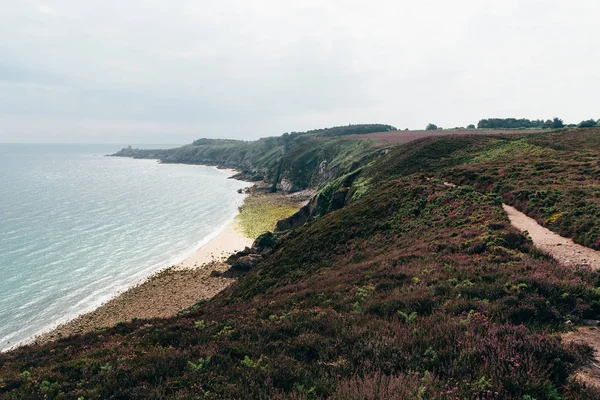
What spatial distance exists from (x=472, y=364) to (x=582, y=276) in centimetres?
914

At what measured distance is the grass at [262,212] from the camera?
2782 inches

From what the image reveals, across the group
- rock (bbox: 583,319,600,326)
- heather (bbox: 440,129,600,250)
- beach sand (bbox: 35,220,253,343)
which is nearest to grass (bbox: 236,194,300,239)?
beach sand (bbox: 35,220,253,343)

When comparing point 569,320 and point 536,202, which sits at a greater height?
point 536,202

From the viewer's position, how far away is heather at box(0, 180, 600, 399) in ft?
24.7

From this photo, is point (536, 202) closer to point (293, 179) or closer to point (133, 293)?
point (133, 293)

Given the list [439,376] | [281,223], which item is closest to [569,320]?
[439,376]

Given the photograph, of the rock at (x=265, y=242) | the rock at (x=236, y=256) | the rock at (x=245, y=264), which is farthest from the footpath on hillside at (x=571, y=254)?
the rock at (x=236, y=256)

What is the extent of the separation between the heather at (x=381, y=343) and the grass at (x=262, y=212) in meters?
49.5

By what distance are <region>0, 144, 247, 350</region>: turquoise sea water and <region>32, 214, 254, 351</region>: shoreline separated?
2176 millimetres

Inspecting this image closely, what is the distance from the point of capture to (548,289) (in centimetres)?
1162

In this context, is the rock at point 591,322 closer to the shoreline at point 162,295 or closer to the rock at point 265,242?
the shoreline at point 162,295

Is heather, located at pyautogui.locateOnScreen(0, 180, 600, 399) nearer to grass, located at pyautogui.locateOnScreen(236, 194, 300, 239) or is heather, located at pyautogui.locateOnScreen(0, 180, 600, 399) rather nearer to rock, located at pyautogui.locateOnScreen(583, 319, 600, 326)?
rock, located at pyautogui.locateOnScreen(583, 319, 600, 326)

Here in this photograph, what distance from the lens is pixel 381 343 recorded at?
372 inches

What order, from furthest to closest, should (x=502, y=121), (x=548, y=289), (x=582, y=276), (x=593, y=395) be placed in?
(x=502, y=121) < (x=582, y=276) < (x=548, y=289) < (x=593, y=395)
